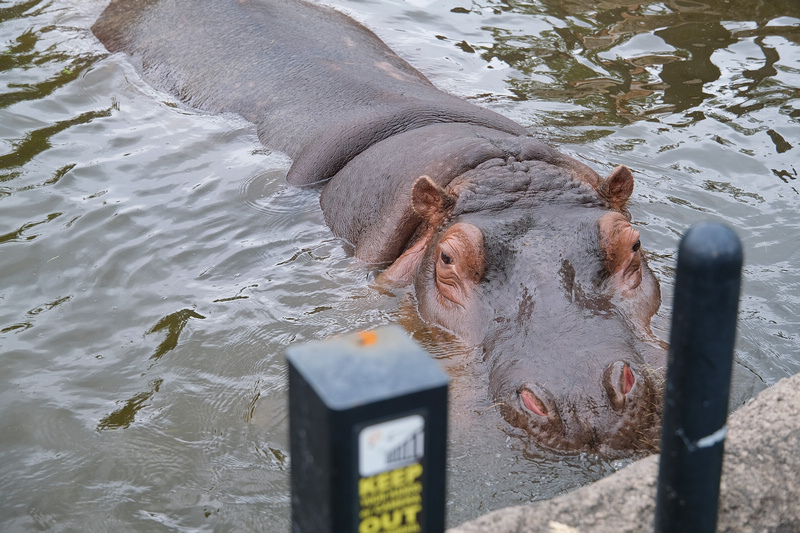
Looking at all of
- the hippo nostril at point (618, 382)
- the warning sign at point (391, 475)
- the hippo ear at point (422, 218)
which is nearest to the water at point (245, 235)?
the hippo ear at point (422, 218)

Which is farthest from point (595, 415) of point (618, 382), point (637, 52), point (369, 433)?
point (637, 52)

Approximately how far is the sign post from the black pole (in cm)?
40

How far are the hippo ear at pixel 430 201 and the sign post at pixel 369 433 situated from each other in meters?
3.17

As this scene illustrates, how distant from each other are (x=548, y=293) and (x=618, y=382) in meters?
0.75

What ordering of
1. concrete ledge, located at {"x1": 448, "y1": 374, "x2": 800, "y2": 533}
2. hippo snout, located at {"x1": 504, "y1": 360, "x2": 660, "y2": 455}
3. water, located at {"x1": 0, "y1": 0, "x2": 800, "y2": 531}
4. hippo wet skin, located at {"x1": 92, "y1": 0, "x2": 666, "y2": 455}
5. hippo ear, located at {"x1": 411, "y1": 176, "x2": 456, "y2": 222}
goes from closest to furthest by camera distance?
concrete ledge, located at {"x1": 448, "y1": 374, "x2": 800, "y2": 533}, hippo snout, located at {"x1": 504, "y1": 360, "x2": 660, "y2": 455}, hippo wet skin, located at {"x1": 92, "y1": 0, "x2": 666, "y2": 455}, water, located at {"x1": 0, "y1": 0, "x2": 800, "y2": 531}, hippo ear, located at {"x1": 411, "y1": 176, "x2": 456, "y2": 222}

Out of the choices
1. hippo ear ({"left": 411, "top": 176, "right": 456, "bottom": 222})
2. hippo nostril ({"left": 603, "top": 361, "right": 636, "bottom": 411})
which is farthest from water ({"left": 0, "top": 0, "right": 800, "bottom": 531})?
hippo ear ({"left": 411, "top": 176, "right": 456, "bottom": 222})

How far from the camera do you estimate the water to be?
11.7 ft

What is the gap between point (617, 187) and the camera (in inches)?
188

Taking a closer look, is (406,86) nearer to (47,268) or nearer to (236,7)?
(236,7)

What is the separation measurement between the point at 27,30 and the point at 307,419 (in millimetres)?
8529

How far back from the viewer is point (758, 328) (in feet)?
15.7

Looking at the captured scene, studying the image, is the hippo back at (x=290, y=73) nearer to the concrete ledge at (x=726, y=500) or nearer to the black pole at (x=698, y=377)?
the concrete ledge at (x=726, y=500)

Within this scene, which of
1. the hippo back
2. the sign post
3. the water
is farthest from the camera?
the hippo back

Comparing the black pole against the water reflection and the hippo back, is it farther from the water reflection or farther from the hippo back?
the water reflection
